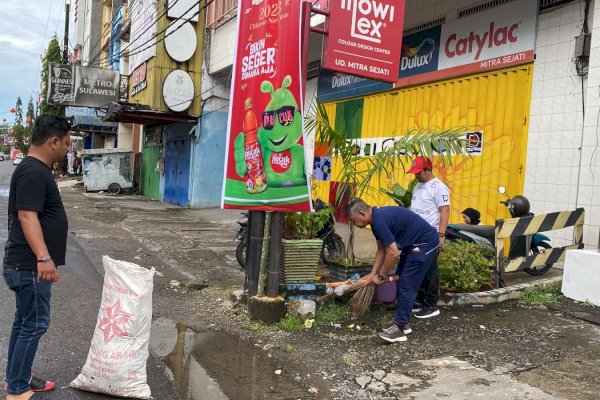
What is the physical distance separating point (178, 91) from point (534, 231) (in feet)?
47.2

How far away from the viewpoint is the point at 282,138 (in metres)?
5.26

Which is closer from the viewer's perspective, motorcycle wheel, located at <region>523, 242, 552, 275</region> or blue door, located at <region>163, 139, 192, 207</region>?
motorcycle wheel, located at <region>523, 242, 552, 275</region>

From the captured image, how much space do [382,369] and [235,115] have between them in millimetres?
3062

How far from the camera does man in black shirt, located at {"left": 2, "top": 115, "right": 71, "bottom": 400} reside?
10.6 feet

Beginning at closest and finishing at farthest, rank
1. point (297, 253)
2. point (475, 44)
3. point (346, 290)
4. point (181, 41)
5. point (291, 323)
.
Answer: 1. point (291, 323)
2. point (346, 290)
3. point (297, 253)
4. point (475, 44)
5. point (181, 41)

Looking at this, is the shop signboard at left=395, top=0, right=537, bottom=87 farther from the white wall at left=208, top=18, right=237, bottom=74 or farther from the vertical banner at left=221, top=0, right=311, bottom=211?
the white wall at left=208, top=18, right=237, bottom=74

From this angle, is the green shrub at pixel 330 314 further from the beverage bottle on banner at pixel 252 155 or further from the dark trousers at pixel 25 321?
the dark trousers at pixel 25 321

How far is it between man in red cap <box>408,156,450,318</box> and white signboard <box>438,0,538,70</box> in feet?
11.6

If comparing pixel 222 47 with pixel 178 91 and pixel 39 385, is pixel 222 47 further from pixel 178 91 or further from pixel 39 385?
pixel 39 385

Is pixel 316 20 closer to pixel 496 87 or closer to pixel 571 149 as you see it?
pixel 496 87

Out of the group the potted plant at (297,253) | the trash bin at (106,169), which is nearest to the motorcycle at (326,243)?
the potted plant at (297,253)

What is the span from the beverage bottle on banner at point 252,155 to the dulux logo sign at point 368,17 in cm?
136

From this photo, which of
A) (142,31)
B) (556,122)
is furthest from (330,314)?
(142,31)

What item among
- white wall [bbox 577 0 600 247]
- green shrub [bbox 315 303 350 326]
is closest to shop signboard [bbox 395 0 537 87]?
white wall [bbox 577 0 600 247]
